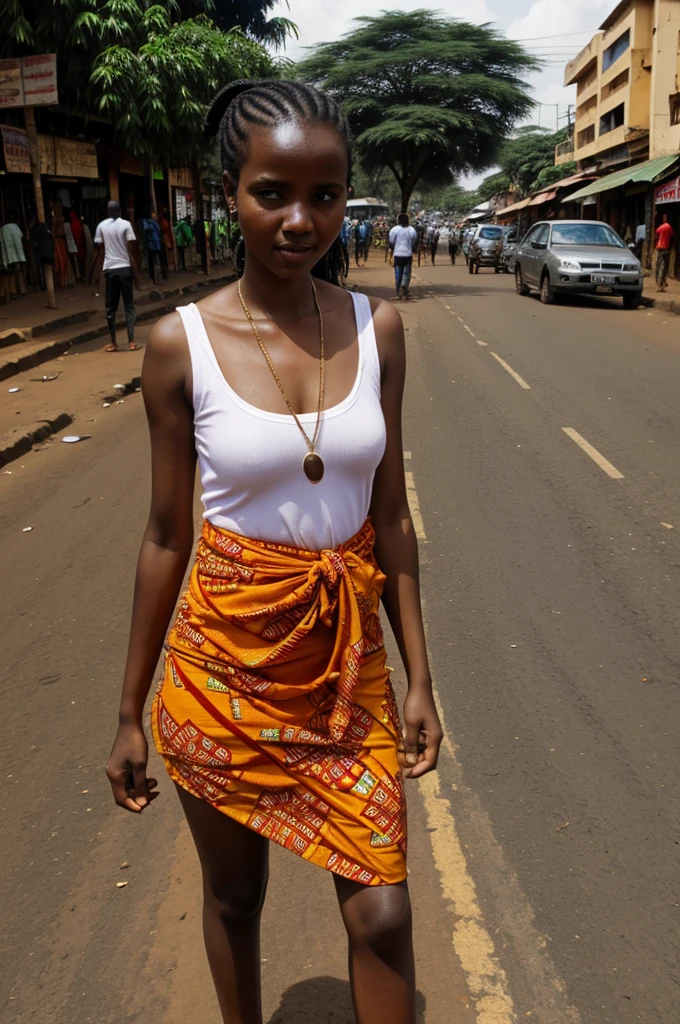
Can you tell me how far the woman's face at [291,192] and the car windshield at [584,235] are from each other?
20.0 m

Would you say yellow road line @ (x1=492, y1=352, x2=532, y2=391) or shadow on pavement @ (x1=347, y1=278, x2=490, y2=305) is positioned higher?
yellow road line @ (x1=492, y1=352, x2=532, y2=391)

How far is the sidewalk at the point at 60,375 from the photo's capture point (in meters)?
9.69

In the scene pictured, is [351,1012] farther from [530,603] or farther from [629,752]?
[530,603]

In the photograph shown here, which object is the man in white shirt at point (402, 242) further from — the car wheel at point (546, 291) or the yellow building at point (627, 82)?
the yellow building at point (627, 82)

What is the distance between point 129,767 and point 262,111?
3.96 ft

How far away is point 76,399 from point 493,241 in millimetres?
31092

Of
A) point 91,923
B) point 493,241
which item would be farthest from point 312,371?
point 493,241

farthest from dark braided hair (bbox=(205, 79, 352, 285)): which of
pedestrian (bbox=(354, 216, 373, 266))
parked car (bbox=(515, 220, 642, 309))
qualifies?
pedestrian (bbox=(354, 216, 373, 266))

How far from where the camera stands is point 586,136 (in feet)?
165

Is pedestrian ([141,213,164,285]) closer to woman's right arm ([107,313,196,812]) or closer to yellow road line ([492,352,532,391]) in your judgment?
yellow road line ([492,352,532,391])

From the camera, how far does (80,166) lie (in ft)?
73.4

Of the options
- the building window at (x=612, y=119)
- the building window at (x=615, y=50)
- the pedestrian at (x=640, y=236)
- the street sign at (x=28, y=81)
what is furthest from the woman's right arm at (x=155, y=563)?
the building window at (x=615, y=50)

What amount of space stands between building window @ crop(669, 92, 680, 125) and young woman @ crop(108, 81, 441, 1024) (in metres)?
30.2

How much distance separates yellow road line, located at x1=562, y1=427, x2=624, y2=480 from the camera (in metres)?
7.55
